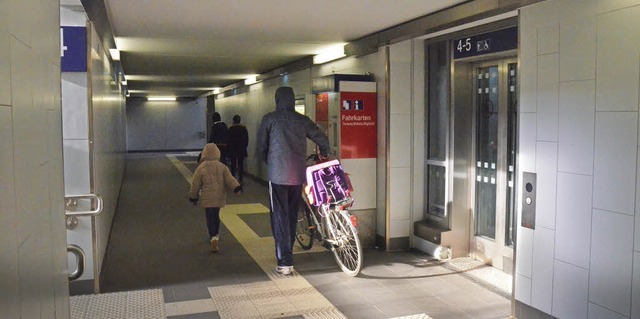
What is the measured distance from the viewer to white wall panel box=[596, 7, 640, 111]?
3.30 m

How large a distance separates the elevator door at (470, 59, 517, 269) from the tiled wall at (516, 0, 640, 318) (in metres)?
1.34

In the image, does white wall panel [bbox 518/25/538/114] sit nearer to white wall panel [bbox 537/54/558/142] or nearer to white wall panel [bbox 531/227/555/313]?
white wall panel [bbox 537/54/558/142]

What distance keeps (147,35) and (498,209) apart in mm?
4553

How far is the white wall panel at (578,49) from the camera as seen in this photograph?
11.8ft

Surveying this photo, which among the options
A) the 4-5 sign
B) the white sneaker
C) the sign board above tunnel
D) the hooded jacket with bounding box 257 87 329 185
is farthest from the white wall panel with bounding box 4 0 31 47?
the 4-5 sign

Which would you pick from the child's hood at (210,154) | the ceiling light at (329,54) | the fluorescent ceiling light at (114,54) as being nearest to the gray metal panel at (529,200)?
the child's hood at (210,154)

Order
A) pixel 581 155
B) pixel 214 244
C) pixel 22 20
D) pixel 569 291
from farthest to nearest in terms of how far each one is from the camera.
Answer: pixel 214 244 → pixel 569 291 → pixel 581 155 → pixel 22 20

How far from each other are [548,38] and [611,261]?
156cm

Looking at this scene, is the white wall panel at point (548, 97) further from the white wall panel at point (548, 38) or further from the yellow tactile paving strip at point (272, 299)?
the yellow tactile paving strip at point (272, 299)

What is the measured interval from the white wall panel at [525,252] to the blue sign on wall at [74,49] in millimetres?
3738

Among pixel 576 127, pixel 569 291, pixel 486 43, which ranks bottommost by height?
pixel 569 291

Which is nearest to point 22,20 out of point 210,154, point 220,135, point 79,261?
point 79,261

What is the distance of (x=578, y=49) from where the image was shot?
12.1 ft

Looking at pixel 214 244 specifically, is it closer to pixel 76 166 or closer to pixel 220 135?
pixel 76 166
